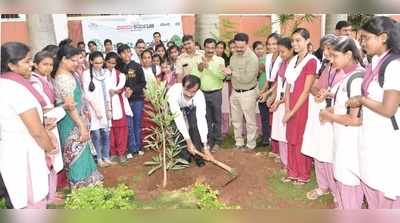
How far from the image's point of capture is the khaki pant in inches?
98.3

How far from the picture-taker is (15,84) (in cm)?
231

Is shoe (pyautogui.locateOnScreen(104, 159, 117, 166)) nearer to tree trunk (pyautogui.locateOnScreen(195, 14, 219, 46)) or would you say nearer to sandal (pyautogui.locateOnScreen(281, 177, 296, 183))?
tree trunk (pyautogui.locateOnScreen(195, 14, 219, 46))

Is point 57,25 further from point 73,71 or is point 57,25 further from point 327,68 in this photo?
point 327,68

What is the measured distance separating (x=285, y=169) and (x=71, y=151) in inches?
36.9

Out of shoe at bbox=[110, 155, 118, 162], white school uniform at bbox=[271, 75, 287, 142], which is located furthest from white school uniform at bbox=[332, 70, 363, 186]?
shoe at bbox=[110, 155, 118, 162]

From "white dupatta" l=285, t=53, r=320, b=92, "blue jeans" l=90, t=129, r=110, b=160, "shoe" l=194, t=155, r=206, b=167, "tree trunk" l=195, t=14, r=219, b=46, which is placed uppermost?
"tree trunk" l=195, t=14, r=219, b=46

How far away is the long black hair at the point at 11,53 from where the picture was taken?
7.52 ft

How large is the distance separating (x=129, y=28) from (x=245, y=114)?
63cm

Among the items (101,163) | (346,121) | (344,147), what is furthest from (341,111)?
(101,163)

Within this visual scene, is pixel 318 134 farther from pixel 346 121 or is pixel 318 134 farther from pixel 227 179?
pixel 227 179

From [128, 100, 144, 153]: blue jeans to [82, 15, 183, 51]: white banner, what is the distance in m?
0.27

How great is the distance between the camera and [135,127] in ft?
8.23

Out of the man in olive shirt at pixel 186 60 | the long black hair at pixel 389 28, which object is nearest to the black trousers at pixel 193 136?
the man in olive shirt at pixel 186 60

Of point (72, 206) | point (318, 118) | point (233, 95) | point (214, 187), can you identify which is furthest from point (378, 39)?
point (72, 206)
